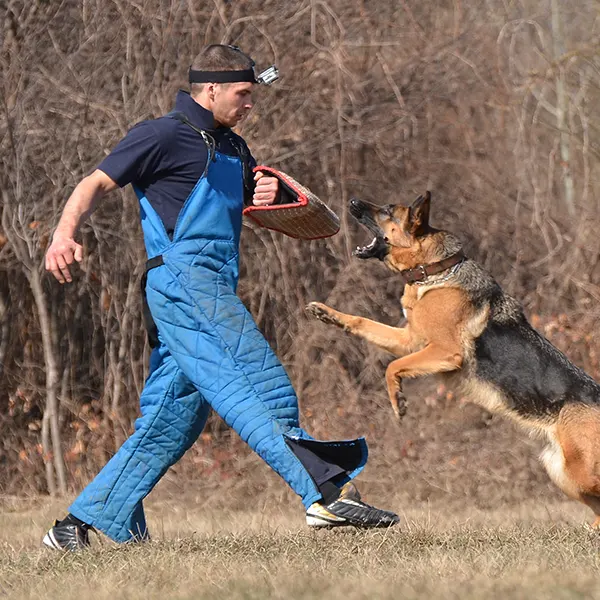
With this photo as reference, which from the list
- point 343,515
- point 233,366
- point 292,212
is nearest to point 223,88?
point 292,212

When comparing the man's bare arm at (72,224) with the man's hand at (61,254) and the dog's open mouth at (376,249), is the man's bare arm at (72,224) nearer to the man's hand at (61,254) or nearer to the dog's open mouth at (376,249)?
the man's hand at (61,254)

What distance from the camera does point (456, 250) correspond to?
6.66 meters

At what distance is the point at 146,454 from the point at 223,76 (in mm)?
1672

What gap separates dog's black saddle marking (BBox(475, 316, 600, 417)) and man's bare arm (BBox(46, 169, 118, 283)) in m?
2.79

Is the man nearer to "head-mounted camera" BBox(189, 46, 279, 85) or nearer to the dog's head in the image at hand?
"head-mounted camera" BBox(189, 46, 279, 85)

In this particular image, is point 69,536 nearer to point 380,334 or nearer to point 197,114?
point 197,114

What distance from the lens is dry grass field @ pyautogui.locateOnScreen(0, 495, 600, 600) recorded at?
3.50 m

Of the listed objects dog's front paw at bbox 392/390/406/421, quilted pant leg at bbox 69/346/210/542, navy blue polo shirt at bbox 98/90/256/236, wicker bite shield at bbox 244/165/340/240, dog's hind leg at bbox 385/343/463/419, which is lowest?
dog's front paw at bbox 392/390/406/421

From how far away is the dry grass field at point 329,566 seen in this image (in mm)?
3504

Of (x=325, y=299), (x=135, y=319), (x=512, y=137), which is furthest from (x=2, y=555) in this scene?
(x=512, y=137)

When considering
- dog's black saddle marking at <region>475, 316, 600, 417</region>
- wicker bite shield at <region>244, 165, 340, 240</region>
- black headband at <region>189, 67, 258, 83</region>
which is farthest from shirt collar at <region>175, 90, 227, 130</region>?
dog's black saddle marking at <region>475, 316, 600, 417</region>

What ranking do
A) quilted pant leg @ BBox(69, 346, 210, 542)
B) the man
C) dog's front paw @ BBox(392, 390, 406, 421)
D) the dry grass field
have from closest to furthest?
the dry grass field < the man < quilted pant leg @ BBox(69, 346, 210, 542) < dog's front paw @ BBox(392, 390, 406, 421)

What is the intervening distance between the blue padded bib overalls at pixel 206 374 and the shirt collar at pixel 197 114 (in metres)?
0.14

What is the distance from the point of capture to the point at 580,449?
241 inches
